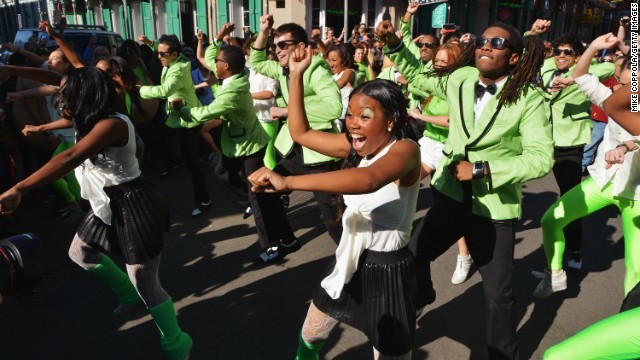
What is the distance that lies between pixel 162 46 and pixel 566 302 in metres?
4.34

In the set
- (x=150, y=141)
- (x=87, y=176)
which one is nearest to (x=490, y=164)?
(x=87, y=176)

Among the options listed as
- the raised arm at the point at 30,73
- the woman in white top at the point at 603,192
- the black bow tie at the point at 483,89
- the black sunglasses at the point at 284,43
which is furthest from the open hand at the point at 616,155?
the raised arm at the point at 30,73

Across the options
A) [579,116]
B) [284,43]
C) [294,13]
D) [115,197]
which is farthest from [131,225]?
[294,13]

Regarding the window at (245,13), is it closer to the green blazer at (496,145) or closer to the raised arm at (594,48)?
the raised arm at (594,48)

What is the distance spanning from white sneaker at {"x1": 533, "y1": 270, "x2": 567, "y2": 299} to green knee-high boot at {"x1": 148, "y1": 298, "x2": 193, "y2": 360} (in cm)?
262

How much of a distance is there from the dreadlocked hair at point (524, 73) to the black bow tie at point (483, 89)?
0.20 feet

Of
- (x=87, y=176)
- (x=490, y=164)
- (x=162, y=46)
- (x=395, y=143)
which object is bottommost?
(x=87, y=176)

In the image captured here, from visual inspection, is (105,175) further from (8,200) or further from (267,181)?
(267,181)

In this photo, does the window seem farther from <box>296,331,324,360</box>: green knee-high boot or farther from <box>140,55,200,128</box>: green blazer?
<box>296,331,324,360</box>: green knee-high boot

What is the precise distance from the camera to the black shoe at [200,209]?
5316 mm

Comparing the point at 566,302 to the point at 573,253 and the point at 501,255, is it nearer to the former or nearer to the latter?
the point at 573,253

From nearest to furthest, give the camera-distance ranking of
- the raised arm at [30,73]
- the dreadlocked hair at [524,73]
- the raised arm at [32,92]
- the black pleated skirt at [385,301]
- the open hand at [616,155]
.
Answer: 1. the black pleated skirt at [385,301]
2. the dreadlocked hair at [524,73]
3. the open hand at [616,155]
4. the raised arm at [30,73]
5. the raised arm at [32,92]

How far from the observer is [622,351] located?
1863mm

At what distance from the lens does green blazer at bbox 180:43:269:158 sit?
4.07m
